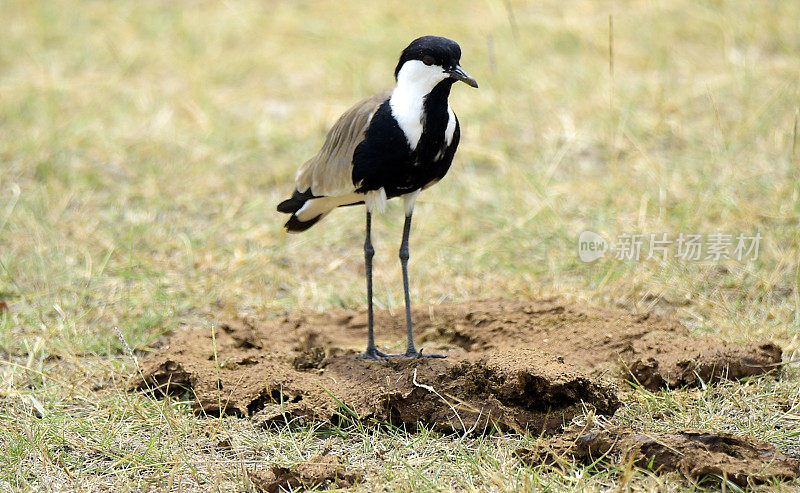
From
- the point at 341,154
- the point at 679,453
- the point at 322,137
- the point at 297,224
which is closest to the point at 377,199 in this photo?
the point at 341,154

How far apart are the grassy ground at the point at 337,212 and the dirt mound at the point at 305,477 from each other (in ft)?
0.23

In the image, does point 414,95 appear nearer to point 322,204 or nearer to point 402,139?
point 402,139

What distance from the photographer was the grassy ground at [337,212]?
323 centimetres

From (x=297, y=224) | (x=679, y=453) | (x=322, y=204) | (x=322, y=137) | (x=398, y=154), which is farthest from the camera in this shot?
(x=322, y=137)

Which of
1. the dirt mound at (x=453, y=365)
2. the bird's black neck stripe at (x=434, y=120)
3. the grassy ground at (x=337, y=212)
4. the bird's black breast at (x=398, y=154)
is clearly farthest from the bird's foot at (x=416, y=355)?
the bird's black neck stripe at (x=434, y=120)

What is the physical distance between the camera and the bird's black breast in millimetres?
3451

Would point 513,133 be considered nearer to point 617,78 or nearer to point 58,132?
point 617,78

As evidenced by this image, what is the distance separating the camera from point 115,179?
6023 millimetres

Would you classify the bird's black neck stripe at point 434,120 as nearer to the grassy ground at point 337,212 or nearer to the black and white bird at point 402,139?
the black and white bird at point 402,139

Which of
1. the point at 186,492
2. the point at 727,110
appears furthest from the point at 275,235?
the point at 727,110

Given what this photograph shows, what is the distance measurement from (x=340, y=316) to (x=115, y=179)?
257cm

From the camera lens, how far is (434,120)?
11.3ft

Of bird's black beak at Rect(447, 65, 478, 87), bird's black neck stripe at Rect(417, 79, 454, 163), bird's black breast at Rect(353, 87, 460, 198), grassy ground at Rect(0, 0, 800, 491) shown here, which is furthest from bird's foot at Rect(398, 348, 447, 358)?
bird's black beak at Rect(447, 65, 478, 87)

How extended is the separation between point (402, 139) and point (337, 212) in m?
2.27
